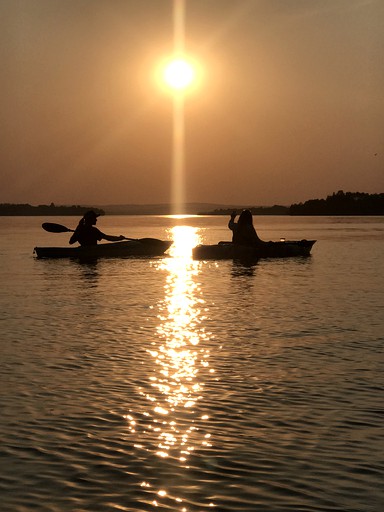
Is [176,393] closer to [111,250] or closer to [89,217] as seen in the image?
[89,217]

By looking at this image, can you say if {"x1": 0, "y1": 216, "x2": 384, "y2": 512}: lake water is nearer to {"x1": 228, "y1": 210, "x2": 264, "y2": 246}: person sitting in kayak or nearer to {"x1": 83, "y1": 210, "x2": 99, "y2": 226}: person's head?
{"x1": 83, "y1": 210, "x2": 99, "y2": 226}: person's head

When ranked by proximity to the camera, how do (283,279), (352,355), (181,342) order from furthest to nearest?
(283,279) → (181,342) → (352,355)

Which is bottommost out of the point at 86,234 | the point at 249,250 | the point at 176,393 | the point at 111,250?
the point at 176,393

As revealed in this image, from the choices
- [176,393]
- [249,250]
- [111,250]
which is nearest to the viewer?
[176,393]

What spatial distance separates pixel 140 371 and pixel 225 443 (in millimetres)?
4426

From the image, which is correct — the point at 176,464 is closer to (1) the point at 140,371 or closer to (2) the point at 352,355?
(1) the point at 140,371

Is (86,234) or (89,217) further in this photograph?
(86,234)

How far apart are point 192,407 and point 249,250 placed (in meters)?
30.0

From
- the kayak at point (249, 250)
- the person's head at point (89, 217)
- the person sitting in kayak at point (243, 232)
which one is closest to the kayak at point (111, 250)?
the person's head at point (89, 217)

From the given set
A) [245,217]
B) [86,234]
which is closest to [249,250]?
[245,217]

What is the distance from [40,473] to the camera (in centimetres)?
830

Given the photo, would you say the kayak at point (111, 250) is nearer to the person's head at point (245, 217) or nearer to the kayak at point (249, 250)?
the kayak at point (249, 250)

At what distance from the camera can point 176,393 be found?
11883mm

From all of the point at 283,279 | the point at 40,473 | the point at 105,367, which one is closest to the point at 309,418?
the point at 40,473
